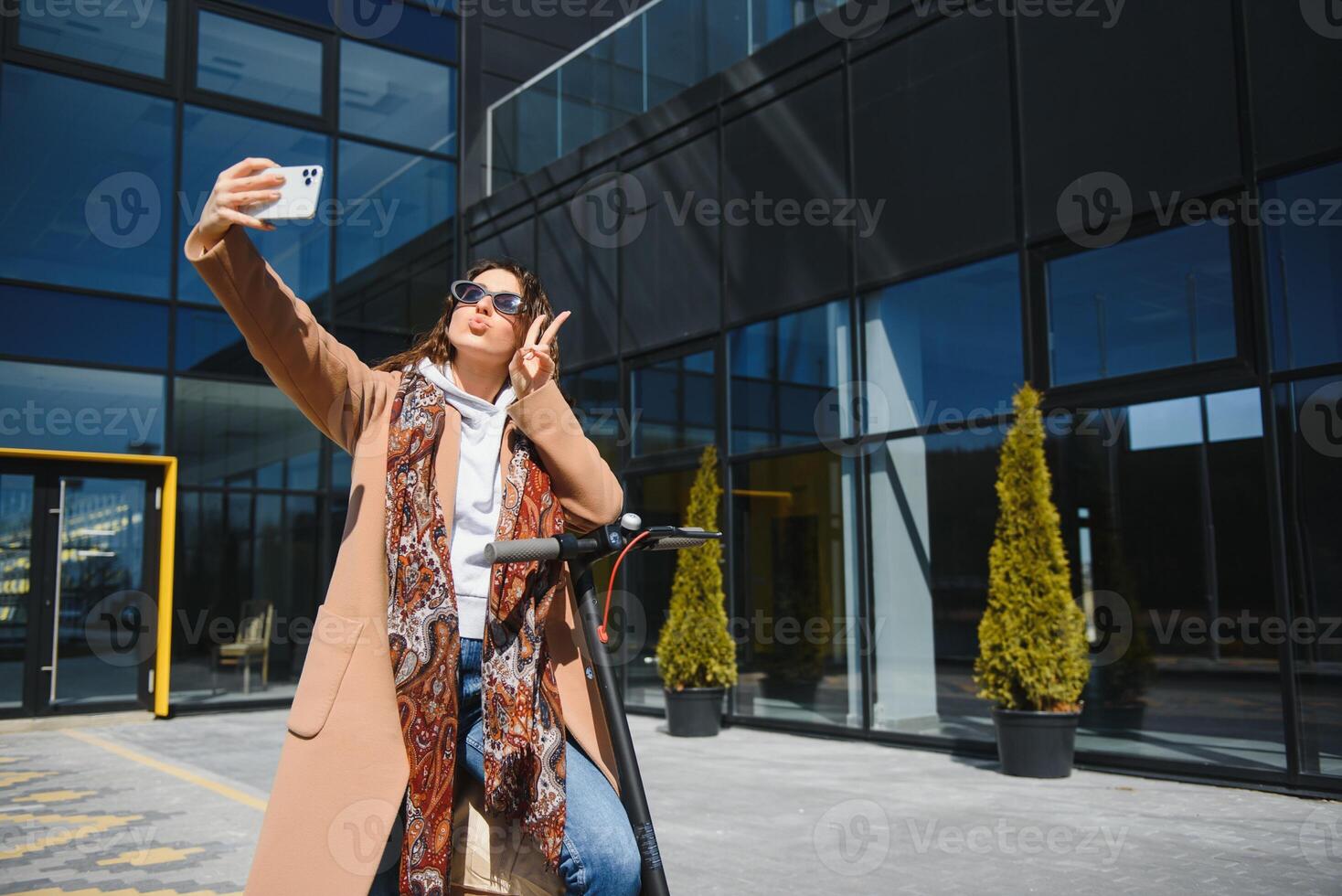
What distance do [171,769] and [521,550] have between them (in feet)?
26.8

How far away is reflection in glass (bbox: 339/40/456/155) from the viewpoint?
14633 mm

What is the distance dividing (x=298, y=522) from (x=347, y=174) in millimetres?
4579

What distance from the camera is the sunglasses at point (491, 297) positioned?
2217 millimetres

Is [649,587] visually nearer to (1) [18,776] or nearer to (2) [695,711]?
(2) [695,711]

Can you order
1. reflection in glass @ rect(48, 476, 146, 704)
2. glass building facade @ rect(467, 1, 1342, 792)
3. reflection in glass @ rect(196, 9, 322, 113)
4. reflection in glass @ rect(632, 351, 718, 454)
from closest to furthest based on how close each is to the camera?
glass building facade @ rect(467, 1, 1342, 792) → reflection in glass @ rect(632, 351, 718, 454) → reflection in glass @ rect(48, 476, 146, 704) → reflection in glass @ rect(196, 9, 322, 113)

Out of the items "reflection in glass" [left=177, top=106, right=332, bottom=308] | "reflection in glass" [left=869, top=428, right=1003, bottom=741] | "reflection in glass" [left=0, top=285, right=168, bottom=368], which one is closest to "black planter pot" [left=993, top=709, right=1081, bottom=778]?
"reflection in glass" [left=869, top=428, right=1003, bottom=741]

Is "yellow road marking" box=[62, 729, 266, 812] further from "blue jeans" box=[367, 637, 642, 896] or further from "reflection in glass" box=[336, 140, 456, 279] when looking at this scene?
"reflection in glass" box=[336, 140, 456, 279]

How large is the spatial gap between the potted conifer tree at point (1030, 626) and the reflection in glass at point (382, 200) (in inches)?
378

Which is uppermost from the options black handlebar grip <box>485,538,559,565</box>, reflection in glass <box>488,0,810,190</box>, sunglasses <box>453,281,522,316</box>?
reflection in glass <box>488,0,810,190</box>

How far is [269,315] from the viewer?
1943 mm

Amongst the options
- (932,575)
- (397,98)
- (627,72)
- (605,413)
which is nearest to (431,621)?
(932,575)

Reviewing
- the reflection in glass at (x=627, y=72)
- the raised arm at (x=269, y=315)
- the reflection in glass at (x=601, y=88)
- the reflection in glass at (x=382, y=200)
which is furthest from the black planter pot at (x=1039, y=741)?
the reflection in glass at (x=382, y=200)

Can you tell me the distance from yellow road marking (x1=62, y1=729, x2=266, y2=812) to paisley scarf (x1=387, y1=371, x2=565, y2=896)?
15.9 feet

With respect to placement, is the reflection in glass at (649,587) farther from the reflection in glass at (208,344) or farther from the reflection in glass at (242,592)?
the reflection in glass at (208,344)
